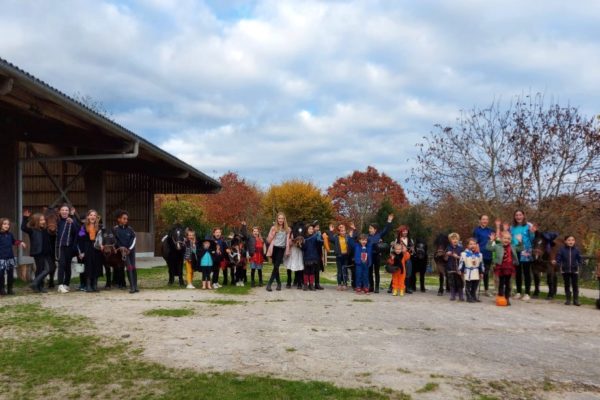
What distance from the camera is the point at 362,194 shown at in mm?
50031

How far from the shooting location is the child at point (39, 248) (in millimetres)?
10555

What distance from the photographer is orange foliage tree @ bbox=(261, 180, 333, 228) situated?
43.1 metres

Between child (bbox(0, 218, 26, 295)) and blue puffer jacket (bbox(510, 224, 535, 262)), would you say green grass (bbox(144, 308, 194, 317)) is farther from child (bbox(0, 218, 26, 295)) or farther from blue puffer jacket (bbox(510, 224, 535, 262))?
blue puffer jacket (bbox(510, 224, 535, 262))

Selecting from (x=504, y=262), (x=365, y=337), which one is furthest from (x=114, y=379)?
(x=504, y=262)

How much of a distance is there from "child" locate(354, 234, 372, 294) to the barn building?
685 cm

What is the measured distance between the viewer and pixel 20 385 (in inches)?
186

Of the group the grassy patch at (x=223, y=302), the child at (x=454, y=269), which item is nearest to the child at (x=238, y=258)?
the grassy patch at (x=223, y=302)

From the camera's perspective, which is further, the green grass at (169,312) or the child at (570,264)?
the child at (570,264)

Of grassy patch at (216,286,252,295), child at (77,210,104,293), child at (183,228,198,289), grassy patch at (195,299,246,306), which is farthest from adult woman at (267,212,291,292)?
child at (77,210,104,293)

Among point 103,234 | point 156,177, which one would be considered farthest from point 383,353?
point 156,177

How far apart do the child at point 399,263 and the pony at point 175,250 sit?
4867mm

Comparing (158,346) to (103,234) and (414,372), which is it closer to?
(414,372)

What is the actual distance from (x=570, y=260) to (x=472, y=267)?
6.85ft

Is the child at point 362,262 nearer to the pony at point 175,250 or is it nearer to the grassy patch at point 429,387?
the pony at point 175,250
